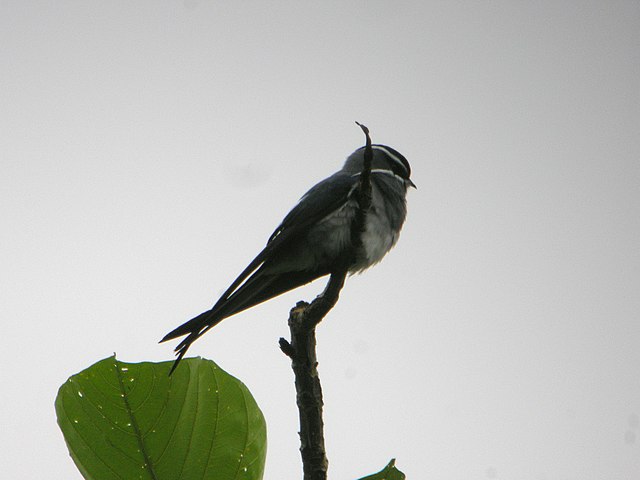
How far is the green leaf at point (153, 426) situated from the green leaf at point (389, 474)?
37 centimetres

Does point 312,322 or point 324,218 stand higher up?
point 324,218

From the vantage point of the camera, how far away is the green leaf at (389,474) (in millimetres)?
1894

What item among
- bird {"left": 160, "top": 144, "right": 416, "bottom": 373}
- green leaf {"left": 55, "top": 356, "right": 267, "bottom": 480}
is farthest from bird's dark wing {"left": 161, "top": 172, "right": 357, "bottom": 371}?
green leaf {"left": 55, "top": 356, "right": 267, "bottom": 480}

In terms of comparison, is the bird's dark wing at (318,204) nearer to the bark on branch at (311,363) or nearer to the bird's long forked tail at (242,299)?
the bird's long forked tail at (242,299)

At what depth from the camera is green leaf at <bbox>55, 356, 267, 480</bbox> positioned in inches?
78.0

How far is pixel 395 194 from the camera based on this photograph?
4.28 metres

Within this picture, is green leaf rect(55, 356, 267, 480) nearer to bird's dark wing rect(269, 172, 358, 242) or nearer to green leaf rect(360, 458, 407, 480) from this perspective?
green leaf rect(360, 458, 407, 480)

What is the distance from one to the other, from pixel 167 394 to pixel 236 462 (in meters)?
0.30

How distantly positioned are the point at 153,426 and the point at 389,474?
2.37ft

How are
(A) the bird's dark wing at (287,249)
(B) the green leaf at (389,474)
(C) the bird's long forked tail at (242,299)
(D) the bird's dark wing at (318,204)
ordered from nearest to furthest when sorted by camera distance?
(B) the green leaf at (389,474), (C) the bird's long forked tail at (242,299), (A) the bird's dark wing at (287,249), (D) the bird's dark wing at (318,204)

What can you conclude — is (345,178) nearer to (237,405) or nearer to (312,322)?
(312,322)

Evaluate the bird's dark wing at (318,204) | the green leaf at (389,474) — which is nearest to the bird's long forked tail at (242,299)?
the bird's dark wing at (318,204)

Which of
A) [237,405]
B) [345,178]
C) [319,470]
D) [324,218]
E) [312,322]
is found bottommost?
[319,470]

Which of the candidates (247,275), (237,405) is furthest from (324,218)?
(237,405)
